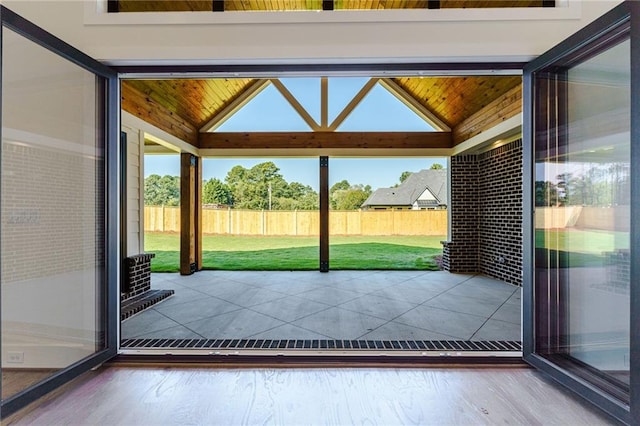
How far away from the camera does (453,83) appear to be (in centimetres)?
528

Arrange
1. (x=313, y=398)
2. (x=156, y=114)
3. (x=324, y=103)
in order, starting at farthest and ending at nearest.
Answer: (x=324, y=103) → (x=156, y=114) → (x=313, y=398)

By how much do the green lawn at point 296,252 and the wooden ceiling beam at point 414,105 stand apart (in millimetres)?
3163

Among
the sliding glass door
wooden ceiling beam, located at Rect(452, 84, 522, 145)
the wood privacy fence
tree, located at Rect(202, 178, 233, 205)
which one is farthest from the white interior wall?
the wood privacy fence

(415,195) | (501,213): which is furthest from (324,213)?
(501,213)

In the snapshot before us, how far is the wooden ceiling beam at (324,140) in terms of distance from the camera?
6703mm

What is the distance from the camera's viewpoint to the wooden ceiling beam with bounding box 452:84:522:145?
4523 millimetres

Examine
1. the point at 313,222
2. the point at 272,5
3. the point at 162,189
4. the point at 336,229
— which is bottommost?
the point at 336,229

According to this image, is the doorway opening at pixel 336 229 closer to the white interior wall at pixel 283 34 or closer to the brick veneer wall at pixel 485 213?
the brick veneer wall at pixel 485 213

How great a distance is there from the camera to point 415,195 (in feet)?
29.2

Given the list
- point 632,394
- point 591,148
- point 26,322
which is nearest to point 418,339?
point 632,394

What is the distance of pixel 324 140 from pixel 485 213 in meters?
3.75

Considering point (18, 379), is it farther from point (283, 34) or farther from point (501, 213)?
point (501, 213)

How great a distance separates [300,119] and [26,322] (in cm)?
558

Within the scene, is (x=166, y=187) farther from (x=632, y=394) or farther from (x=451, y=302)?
(x=632, y=394)
